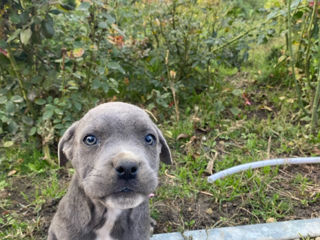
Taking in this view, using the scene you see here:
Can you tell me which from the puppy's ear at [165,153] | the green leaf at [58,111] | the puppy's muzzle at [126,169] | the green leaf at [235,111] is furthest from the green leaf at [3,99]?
the green leaf at [235,111]

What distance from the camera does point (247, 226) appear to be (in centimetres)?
339

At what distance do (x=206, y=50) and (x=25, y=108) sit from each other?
7.96ft

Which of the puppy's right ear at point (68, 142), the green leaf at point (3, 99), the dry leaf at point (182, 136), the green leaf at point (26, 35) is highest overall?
the green leaf at point (26, 35)

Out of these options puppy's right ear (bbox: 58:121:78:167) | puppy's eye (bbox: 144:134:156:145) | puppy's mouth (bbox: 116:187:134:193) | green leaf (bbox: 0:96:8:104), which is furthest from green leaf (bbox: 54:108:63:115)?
puppy's mouth (bbox: 116:187:134:193)

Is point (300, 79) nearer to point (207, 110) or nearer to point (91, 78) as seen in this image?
point (207, 110)

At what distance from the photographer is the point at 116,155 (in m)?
2.24

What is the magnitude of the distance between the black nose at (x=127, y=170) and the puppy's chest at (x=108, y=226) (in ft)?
1.70

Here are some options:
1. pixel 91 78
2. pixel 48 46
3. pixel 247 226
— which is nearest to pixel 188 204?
pixel 247 226

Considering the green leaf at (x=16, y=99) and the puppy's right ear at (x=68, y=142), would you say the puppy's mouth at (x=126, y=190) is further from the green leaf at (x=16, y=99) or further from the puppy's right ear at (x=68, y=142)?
the green leaf at (x=16, y=99)

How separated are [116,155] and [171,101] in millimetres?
3131

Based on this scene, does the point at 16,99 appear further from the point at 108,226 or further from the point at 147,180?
the point at 147,180

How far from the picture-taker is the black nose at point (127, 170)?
2184 mm

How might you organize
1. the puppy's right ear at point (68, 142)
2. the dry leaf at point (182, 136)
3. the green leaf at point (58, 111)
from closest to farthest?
the puppy's right ear at point (68, 142) → the green leaf at point (58, 111) → the dry leaf at point (182, 136)

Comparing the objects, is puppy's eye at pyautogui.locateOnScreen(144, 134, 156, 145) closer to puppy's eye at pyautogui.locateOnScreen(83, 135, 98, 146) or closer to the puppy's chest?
puppy's eye at pyautogui.locateOnScreen(83, 135, 98, 146)
